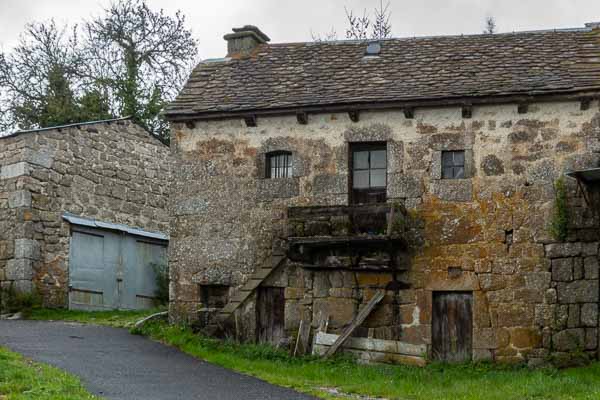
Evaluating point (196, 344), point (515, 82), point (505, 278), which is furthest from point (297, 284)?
point (515, 82)

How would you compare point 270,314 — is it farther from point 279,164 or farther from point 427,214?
point 427,214

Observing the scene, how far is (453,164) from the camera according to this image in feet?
54.9

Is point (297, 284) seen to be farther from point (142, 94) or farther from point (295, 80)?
point (142, 94)

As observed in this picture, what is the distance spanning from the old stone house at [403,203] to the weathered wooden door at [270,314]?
4 cm

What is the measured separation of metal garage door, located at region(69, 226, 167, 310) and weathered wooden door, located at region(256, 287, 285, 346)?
18.5ft

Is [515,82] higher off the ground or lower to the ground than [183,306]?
higher

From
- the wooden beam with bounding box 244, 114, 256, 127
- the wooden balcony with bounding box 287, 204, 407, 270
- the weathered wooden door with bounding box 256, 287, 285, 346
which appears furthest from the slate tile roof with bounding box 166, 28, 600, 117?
the weathered wooden door with bounding box 256, 287, 285, 346

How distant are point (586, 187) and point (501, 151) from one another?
1.53m

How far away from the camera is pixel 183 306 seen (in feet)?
58.2

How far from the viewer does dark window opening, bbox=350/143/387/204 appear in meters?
17.1

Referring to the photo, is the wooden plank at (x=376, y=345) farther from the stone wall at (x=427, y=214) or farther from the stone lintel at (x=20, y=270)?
the stone lintel at (x=20, y=270)

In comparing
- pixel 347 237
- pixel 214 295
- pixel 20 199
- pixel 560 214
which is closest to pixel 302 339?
pixel 347 237

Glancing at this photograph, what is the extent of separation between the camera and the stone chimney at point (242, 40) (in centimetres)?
1992

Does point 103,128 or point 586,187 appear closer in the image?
point 586,187
